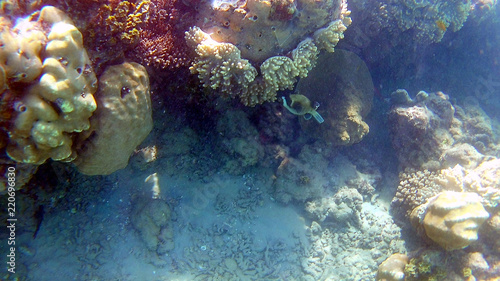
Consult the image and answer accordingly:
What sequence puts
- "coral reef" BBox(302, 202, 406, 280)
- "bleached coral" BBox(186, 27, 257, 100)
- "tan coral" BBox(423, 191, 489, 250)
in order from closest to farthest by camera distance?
"bleached coral" BBox(186, 27, 257, 100) < "tan coral" BBox(423, 191, 489, 250) < "coral reef" BBox(302, 202, 406, 280)

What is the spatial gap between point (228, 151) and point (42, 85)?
3.18 metres

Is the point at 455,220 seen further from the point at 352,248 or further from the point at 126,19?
the point at 126,19

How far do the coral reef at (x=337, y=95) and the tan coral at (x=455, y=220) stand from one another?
6.33ft

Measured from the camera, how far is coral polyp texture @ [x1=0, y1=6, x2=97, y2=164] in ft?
7.68

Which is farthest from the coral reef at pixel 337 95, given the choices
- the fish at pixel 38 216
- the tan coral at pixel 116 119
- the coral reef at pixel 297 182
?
the fish at pixel 38 216

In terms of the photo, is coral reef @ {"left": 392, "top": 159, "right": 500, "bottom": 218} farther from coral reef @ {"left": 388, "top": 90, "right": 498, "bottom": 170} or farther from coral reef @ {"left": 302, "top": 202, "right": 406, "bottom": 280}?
coral reef @ {"left": 302, "top": 202, "right": 406, "bottom": 280}

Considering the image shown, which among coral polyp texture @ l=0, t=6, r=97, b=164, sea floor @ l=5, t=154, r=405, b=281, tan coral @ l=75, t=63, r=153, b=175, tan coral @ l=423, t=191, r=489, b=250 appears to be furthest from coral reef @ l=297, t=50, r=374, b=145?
coral polyp texture @ l=0, t=6, r=97, b=164

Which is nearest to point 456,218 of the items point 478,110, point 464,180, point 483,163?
point 464,180

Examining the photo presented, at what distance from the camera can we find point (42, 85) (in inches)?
94.1

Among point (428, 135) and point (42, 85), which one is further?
point (428, 135)

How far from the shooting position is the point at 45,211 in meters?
4.33

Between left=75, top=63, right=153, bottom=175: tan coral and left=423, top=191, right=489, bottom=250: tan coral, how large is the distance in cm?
489

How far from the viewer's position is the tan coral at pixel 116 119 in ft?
10.3

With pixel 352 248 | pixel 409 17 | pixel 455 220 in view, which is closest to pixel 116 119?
pixel 352 248
